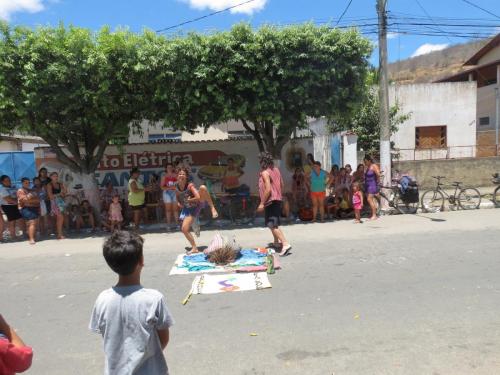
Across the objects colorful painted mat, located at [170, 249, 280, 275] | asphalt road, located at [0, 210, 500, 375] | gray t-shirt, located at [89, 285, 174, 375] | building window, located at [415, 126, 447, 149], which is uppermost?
building window, located at [415, 126, 447, 149]

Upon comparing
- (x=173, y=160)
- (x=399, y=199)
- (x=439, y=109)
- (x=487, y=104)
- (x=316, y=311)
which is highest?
(x=487, y=104)

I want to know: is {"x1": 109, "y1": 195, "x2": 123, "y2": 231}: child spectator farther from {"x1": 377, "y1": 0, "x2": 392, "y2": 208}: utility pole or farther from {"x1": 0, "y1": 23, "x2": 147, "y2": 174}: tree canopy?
{"x1": 377, "y1": 0, "x2": 392, "y2": 208}: utility pole

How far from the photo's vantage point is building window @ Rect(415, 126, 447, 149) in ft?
70.4

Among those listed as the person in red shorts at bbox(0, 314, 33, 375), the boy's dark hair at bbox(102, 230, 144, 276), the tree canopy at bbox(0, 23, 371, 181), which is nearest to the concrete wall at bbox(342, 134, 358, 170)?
the tree canopy at bbox(0, 23, 371, 181)

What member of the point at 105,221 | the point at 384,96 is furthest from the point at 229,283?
the point at 384,96

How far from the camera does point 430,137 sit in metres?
21.5

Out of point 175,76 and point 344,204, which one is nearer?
point 175,76

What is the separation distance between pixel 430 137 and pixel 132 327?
21.7m

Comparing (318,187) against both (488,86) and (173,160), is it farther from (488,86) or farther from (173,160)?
(488,86)

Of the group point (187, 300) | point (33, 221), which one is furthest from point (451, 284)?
point (33, 221)

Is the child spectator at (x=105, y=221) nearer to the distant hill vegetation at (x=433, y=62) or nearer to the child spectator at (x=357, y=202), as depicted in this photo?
the child spectator at (x=357, y=202)

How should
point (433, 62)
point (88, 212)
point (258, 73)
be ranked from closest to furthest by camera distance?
point (258, 73)
point (88, 212)
point (433, 62)

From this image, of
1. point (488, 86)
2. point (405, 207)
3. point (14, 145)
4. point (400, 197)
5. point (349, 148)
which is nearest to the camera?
point (400, 197)

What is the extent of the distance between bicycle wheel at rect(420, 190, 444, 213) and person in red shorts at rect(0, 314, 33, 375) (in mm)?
11562
